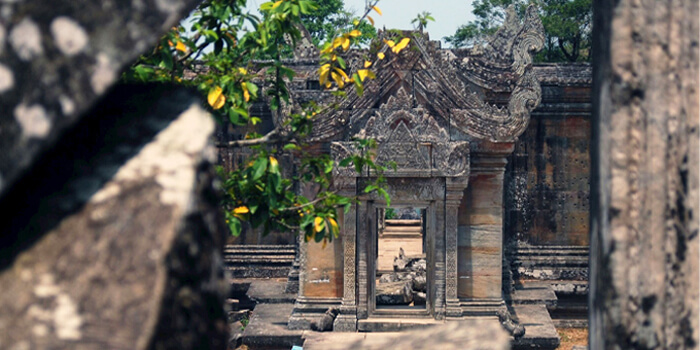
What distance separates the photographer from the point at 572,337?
13547 mm

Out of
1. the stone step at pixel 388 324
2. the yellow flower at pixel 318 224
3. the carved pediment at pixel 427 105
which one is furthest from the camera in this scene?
the stone step at pixel 388 324

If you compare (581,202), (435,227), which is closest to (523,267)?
(581,202)

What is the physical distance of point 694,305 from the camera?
1928mm

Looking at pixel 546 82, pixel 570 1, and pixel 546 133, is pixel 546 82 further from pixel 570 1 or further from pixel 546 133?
pixel 570 1

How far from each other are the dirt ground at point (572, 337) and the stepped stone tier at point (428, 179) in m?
2.21

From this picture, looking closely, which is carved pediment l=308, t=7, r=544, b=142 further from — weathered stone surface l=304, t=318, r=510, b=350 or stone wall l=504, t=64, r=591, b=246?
weathered stone surface l=304, t=318, r=510, b=350

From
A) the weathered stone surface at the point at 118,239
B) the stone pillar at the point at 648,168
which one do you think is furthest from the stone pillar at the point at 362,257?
the weathered stone surface at the point at 118,239

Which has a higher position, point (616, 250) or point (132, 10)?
point (132, 10)

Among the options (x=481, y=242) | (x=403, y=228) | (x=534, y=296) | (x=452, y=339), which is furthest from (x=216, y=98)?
(x=403, y=228)

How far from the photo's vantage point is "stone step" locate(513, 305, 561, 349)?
1125cm

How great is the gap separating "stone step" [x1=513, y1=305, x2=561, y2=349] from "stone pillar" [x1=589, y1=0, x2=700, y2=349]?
9.67m

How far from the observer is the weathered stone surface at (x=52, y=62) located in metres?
1.24

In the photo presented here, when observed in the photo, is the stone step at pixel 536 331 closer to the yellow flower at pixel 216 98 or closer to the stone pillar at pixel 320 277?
the stone pillar at pixel 320 277

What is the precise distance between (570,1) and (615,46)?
3360cm
